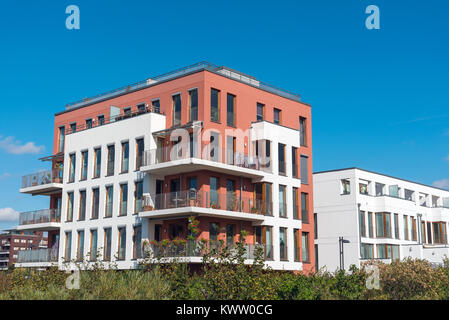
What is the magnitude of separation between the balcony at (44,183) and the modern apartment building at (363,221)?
23.0 metres

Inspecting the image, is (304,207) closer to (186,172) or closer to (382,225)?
(186,172)

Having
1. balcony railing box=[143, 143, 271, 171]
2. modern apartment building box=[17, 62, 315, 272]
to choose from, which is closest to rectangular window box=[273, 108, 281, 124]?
modern apartment building box=[17, 62, 315, 272]

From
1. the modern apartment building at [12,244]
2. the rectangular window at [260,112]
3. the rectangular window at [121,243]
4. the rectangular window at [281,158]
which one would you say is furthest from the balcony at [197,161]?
the modern apartment building at [12,244]

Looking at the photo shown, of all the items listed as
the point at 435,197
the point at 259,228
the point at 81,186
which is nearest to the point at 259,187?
the point at 259,228

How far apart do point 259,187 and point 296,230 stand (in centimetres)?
449

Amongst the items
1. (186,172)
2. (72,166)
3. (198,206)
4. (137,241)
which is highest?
(72,166)

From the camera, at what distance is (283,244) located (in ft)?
129

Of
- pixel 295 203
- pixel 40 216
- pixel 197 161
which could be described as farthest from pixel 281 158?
pixel 40 216

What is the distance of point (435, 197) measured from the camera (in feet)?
215

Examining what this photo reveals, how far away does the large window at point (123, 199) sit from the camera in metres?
38.6

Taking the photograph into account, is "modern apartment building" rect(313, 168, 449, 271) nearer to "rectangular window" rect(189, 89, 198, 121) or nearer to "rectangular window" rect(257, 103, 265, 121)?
"rectangular window" rect(257, 103, 265, 121)

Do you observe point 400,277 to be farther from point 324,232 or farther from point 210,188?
point 324,232

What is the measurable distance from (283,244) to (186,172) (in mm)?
8613

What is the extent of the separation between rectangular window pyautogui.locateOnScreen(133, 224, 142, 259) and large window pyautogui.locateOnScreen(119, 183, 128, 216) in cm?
164
